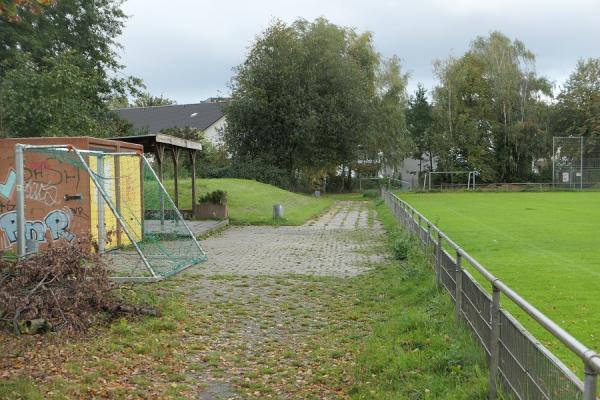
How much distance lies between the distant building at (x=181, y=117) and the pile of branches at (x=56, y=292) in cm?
5483

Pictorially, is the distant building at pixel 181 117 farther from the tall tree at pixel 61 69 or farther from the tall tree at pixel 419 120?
the tall tree at pixel 61 69

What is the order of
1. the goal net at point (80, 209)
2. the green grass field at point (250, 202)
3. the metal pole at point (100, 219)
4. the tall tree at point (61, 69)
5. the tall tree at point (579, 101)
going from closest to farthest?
the goal net at point (80, 209), the metal pole at point (100, 219), the tall tree at point (61, 69), the green grass field at point (250, 202), the tall tree at point (579, 101)

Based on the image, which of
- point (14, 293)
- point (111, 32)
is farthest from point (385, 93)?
point (14, 293)

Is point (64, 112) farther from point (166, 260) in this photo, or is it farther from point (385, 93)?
point (385, 93)

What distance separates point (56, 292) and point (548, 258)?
34.7 ft

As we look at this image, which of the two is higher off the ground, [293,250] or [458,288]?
[458,288]

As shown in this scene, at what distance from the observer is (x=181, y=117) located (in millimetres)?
68812

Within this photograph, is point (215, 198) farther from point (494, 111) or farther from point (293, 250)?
point (494, 111)

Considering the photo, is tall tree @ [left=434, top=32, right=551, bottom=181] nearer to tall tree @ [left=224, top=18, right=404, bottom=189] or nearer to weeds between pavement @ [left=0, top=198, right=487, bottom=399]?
tall tree @ [left=224, top=18, right=404, bottom=189]

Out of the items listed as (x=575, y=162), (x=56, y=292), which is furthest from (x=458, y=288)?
(x=575, y=162)

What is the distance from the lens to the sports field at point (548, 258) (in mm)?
7852

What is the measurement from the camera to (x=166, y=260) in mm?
12656

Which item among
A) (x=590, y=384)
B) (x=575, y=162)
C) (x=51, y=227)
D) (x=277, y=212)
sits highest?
(x=575, y=162)

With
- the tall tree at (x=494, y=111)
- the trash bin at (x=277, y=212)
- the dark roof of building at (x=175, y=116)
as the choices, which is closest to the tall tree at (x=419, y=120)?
the tall tree at (x=494, y=111)
